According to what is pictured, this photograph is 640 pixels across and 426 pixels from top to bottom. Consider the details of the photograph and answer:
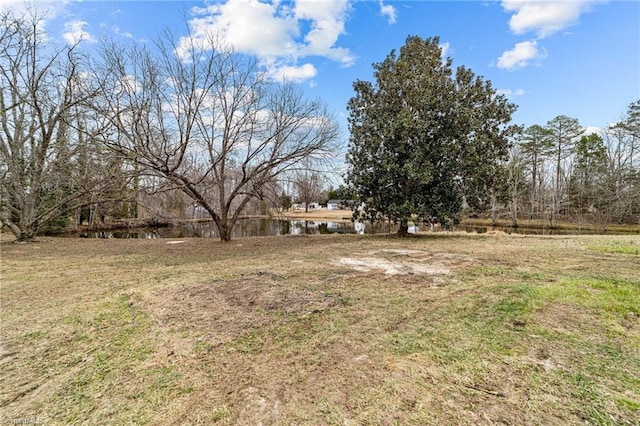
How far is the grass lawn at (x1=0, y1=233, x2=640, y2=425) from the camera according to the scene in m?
1.57

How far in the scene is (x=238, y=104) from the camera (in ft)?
28.5

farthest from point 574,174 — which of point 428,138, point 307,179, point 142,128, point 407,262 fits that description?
point 142,128

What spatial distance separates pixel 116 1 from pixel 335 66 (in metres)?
7.14

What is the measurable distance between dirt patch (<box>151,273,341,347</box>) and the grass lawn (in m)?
0.02

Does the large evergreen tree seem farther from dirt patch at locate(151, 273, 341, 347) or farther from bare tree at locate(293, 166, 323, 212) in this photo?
dirt patch at locate(151, 273, 341, 347)

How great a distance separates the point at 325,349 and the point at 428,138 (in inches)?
334

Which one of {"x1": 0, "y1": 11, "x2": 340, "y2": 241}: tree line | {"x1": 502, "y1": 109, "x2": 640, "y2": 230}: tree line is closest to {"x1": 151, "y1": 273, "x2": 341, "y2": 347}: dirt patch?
{"x1": 0, "y1": 11, "x2": 340, "y2": 241}: tree line

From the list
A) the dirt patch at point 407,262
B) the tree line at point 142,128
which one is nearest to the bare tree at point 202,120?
the tree line at point 142,128

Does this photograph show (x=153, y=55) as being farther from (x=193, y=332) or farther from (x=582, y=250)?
(x=582, y=250)

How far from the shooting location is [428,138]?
922cm

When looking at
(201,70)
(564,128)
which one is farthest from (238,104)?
(564,128)

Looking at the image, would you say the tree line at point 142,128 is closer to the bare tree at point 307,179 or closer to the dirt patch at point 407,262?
the bare tree at point 307,179

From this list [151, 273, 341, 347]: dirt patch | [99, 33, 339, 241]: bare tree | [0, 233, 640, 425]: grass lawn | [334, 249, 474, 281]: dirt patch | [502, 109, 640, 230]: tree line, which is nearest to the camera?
[0, 233, 640, 425]: grass lawn

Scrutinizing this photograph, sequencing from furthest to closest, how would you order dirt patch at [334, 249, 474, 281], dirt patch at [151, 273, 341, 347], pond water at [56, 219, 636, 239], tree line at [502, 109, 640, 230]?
tree line at [502, 109, 640, 230], pond water at [56, 219, 636, 239], dirt patch at [334, 249, 474, 281], dirt patch at [151, 273, 341, 347]
